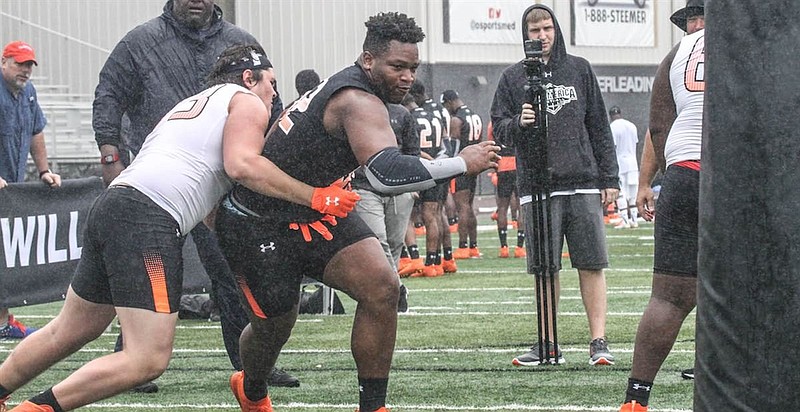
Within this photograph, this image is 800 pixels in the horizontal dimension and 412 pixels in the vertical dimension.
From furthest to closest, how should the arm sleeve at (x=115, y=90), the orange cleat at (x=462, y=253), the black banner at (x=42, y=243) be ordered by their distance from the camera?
the orange cleat at (x=462, y=253), the black banner at (x=42, y=243), the arm sleeve at (x=115, y=90)

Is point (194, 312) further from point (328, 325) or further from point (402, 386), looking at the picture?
point (402, 386)

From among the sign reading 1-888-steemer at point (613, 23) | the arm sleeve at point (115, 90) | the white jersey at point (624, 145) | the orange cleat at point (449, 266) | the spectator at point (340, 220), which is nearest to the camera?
the spectator at point (340, 220)

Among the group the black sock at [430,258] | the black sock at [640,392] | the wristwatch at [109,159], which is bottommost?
the black sock at [430,258]

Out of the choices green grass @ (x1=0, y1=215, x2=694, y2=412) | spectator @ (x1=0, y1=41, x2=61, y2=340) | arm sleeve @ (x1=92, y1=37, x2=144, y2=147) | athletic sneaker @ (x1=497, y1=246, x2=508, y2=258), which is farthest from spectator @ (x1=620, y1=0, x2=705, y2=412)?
athletic sneaker @ (x1=497, y1=246, x2=508, y2=258)

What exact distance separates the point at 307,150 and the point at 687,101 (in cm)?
162

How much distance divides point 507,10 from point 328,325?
84.4ft

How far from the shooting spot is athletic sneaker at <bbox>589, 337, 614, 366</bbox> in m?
7.95

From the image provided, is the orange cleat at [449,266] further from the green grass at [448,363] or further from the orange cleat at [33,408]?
the orange cleat at [33,408]

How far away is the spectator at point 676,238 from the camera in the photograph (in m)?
5.68

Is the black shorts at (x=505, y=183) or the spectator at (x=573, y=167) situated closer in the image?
the spectator at (x=573, y=167)

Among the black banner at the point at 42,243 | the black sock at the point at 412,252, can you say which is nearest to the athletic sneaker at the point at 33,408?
the black banner at the point at 42,243

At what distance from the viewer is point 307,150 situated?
19.1ft

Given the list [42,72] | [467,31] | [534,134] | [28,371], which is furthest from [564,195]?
[467,31]

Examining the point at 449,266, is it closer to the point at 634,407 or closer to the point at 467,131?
the point at 467,131
